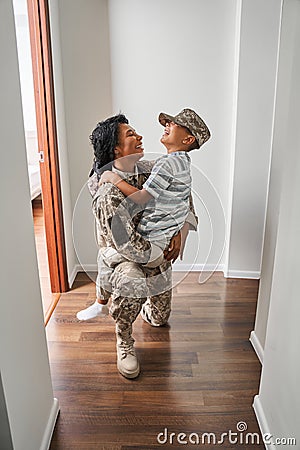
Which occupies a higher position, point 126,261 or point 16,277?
point 16,277

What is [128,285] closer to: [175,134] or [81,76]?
[175,134]

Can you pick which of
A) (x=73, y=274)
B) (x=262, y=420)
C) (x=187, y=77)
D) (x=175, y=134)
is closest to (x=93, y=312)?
(x=73, y=274)

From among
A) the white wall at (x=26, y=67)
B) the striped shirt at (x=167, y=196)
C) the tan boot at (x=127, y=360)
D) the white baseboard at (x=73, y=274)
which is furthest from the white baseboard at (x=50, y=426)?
the white wall at (x=26, y=67)

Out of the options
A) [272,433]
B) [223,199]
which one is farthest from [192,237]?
[223,199]

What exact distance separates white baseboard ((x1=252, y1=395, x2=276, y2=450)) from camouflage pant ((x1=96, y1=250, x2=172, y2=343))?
64cm

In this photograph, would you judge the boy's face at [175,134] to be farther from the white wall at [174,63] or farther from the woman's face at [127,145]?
the white wall at [174,63]

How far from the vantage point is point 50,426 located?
1661 mm

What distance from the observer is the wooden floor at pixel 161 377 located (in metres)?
1.69

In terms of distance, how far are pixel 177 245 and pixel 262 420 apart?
755 millimetres

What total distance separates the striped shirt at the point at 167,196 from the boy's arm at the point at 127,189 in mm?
24

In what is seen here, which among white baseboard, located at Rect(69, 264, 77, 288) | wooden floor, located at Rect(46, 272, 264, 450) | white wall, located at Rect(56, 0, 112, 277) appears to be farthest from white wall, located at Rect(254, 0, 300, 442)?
white baseboard, located at Rect(69, 264, 77, 288)

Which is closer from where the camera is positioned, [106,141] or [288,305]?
[288,305]

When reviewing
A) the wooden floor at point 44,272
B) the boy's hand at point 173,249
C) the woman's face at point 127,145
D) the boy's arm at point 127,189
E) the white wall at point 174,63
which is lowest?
the wooden floor at point 44,272

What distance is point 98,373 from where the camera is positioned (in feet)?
6.63
